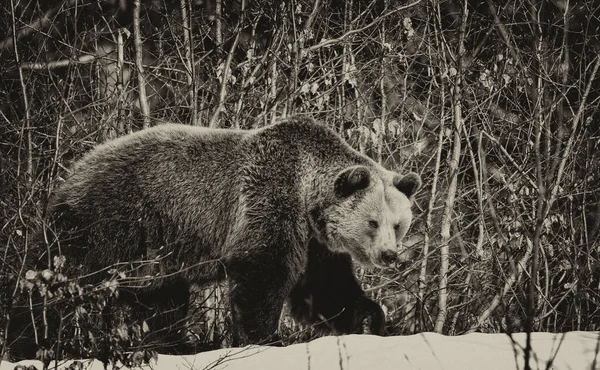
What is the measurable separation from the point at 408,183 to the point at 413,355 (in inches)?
84.6

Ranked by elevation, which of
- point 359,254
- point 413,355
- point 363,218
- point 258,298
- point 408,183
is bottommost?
point 258,298

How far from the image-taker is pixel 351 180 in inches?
259

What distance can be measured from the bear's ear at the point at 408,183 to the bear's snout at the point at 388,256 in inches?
25.7

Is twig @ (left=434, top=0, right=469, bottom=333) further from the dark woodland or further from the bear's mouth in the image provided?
the bear's mouth

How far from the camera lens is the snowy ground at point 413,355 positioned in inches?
190

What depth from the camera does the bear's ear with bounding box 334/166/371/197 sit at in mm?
6547

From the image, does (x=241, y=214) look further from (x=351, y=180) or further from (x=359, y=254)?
(x=359, y=254)

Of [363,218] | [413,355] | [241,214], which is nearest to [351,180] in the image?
[363,218]

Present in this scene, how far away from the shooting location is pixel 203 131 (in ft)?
22.1

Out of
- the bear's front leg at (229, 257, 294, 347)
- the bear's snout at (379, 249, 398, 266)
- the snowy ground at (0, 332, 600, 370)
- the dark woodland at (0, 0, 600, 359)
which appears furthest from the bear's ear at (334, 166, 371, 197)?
the snowy ground at (0, 332, 600, 370)

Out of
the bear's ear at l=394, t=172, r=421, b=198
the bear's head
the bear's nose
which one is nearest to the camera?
the bear's nose

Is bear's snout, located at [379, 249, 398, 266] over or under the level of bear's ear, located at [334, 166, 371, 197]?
under

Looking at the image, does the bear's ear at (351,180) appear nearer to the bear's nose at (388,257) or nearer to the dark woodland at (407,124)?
the bear's nose at (388,257)

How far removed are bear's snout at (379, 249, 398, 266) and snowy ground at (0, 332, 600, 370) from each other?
1.01m
